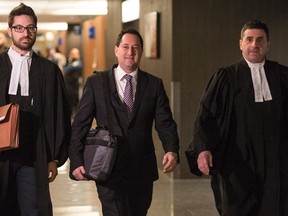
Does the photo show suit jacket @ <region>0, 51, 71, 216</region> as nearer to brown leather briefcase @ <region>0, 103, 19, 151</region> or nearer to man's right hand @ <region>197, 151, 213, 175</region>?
brown leather briefcase @ <region>0, 103, 19, 151</region>

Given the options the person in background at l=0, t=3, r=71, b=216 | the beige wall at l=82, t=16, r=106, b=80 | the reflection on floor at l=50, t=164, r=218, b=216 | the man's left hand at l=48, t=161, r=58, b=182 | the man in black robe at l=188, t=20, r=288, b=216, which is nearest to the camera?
the person in background at l=0, t=3, r=71, b=216

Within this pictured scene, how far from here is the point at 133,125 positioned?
A: 4285 millimetres

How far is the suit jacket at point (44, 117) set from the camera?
4.18 meters

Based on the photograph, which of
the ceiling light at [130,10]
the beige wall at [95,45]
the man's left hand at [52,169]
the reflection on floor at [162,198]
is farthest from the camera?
the beige wall at [95,45]

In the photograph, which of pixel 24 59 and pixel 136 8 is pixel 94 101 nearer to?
pixel 24 59

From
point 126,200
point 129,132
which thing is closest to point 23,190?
point 126,200

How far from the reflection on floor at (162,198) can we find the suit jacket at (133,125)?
243 cm

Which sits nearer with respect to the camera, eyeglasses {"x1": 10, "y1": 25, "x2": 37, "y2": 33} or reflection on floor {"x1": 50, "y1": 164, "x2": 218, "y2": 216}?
eyeglasses {"x1": 10, "y1": 25, "x2": 37, "y2": 33}

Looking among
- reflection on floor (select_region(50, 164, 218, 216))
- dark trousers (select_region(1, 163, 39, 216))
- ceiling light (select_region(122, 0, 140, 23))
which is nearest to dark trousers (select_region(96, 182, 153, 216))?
dark trousers (select_region(1, 163, 39, 216))

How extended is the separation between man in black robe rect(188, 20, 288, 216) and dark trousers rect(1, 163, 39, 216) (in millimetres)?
1076

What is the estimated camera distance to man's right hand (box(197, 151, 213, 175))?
4.36 meters

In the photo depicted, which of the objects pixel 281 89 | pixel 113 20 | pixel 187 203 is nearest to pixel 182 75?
pixel 187 203

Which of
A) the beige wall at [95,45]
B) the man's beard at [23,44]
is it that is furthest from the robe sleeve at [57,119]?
the beige wall at [95,45]

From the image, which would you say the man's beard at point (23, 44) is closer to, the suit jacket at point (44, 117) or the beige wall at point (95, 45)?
the suit jacket at point (44, 117)
